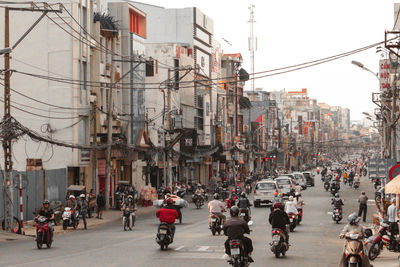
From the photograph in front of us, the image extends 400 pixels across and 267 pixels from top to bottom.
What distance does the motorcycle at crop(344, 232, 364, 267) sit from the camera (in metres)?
16.4

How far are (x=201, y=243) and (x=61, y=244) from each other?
4.57m

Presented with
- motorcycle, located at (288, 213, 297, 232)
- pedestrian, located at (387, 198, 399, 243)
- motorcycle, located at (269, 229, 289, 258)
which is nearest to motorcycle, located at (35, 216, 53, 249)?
motorcycle, located at (269, 229, 289, 258)

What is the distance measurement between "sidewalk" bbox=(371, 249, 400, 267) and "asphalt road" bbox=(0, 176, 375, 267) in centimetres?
112

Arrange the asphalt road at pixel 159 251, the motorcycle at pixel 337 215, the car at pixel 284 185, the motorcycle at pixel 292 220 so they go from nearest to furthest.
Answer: the asphalt road at pixel 159 251 → the motorcycle at pixel 292 220 → the motorcycle at pixel 337 215 → the car at pixel 284 185

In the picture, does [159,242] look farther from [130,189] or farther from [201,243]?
[130,189]

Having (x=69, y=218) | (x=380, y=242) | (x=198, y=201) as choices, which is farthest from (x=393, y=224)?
(x=198, y=201)

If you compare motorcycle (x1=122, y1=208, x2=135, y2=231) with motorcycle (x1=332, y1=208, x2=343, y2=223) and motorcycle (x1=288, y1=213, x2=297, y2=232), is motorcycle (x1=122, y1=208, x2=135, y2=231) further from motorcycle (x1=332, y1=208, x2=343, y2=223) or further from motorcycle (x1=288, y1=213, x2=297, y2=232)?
motorcycle (x1=332, y1=208, x2=343, y2=223)

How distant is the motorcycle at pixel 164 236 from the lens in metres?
23.5

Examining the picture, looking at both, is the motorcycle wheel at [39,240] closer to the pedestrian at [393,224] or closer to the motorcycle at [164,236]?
the motorcycle at [164,236]

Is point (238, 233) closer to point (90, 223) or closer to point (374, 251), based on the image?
point (374, 251)

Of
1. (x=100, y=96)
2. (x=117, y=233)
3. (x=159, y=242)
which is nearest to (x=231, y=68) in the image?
(x=100, y=96)

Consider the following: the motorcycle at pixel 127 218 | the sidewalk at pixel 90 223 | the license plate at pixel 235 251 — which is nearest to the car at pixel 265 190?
the sidewalk at pixel 90 223

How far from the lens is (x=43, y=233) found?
24828 millimetres

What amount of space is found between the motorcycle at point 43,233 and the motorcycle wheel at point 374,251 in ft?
31.4
